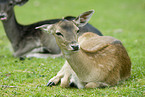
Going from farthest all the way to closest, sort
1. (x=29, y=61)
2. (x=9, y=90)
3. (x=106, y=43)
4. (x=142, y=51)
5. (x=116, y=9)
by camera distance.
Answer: (x=116, y=9), (x=142, y=51), (x=29, y=61), (x=106, y=43), (x=9, y=90)

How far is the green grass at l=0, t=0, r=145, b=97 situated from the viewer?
5.22m

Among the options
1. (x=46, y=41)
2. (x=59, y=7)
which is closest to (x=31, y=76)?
(x=46, y=41)

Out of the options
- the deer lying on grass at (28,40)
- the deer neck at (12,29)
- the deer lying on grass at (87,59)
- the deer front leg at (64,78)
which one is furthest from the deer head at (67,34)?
the deer neck at (12,29)

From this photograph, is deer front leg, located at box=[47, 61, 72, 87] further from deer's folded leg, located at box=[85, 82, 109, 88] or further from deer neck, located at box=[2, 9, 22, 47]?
deer neck, located at box=[2, 9, 22, 47]

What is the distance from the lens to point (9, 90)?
543 cm

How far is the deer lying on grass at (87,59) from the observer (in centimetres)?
515

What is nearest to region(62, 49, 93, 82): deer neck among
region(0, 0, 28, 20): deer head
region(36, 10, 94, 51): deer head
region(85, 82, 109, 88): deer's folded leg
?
region(85, 82, 109, 88): deer's folded leg

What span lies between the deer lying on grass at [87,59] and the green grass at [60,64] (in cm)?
19

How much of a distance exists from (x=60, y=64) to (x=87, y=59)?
8.37ft

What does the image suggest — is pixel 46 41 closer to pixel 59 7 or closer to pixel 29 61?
pixel 29 61

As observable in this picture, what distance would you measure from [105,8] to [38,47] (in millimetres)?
13101

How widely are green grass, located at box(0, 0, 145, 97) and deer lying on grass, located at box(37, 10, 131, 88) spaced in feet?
0.62

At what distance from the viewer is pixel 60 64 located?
312 inches

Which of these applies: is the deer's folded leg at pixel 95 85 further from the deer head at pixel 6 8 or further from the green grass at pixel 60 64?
the deer head at pixel 6 8
